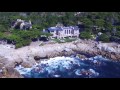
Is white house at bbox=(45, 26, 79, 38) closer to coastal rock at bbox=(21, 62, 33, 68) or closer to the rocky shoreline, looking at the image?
the rocky shoreline

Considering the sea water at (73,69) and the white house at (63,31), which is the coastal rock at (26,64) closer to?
the sea water at (73,69)

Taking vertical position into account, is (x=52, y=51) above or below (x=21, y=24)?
below

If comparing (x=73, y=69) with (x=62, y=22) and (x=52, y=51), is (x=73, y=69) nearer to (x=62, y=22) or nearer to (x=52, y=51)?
(x=52, y=51)

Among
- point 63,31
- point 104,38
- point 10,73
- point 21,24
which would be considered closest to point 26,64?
point 10,73

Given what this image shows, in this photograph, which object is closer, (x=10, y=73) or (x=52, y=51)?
(x=10, y=73)
